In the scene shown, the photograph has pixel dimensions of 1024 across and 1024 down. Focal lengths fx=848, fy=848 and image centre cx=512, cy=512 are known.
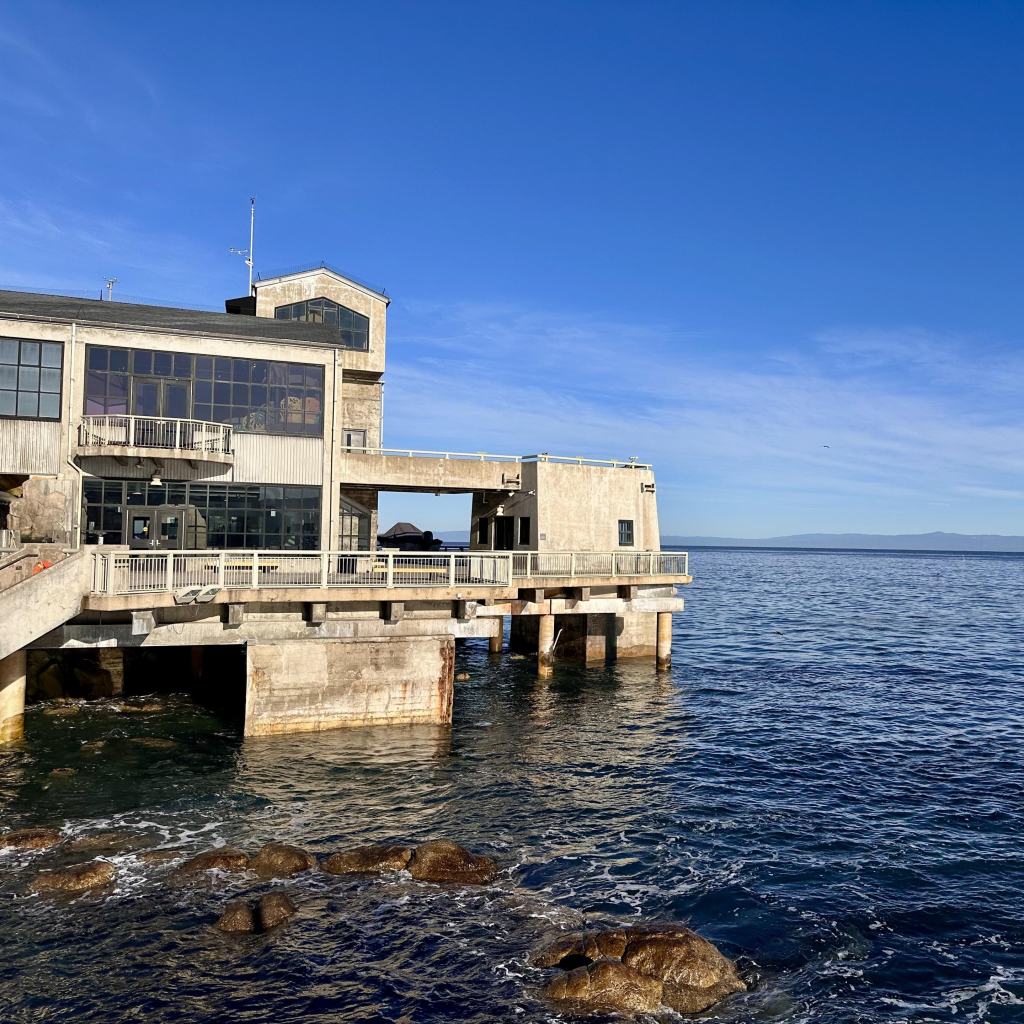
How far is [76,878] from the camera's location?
1711 cm

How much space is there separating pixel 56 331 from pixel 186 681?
49.6 feet

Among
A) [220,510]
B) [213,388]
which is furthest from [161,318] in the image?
[220,510]

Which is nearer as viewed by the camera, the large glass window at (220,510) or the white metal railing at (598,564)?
the large glass window at (220,510)

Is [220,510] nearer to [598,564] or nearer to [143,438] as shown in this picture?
[143,438]

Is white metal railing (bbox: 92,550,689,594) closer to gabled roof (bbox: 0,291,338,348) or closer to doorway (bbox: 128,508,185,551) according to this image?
doorway (bbox: 128,508,185,551)

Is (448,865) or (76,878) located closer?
(76,878)

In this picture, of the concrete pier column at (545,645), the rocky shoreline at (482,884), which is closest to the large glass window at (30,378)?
the rocky shoreline at (482,884)

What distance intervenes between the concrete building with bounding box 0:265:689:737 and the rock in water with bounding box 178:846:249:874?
27.6 ft

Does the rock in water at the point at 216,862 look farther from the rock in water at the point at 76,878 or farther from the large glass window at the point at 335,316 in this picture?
the large glass window at the point at 335,316

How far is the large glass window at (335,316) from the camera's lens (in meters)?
43.1

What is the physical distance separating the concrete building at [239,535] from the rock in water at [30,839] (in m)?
5.41

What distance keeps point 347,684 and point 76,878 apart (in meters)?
11.5

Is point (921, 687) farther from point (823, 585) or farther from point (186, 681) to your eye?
point (823, 585)

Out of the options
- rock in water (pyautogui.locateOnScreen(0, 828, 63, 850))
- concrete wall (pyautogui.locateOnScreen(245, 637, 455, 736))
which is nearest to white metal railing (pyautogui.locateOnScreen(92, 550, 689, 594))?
concrete wall (pyautogui.locateOnScreen(245, 637, 455, 736))
